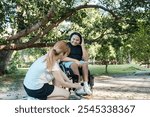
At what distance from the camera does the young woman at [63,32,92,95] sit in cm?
781

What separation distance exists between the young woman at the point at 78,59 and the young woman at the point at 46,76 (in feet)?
4.97

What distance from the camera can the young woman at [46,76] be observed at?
5.97 metres

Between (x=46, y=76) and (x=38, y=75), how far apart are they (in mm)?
131

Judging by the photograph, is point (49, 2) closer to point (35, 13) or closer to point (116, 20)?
point (35, 13)

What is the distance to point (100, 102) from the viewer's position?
205 inches

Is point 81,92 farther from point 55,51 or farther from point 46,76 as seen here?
point 55,51

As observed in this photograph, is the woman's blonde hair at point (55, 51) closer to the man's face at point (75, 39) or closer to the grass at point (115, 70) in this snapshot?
the man's face at point (75, 39)

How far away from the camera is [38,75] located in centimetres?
610

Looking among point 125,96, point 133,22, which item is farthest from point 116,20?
point 125,96

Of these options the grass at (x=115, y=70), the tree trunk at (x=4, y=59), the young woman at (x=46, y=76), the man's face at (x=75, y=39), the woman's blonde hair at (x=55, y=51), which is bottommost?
the grass at (x=115, y=70)

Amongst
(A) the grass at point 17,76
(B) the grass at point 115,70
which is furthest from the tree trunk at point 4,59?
(B) the grass at point 115,70

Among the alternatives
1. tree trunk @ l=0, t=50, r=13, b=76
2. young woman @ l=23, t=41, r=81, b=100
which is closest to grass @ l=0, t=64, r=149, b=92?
tree trunk @ l=0, t=50, r=13, b=76

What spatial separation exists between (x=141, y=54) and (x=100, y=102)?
15807 mm

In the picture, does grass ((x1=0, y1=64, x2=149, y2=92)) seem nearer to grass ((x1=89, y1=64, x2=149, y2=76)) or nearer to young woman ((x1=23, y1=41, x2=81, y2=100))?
grass ((x1=89, y1=64, x2=149, y2=76))
